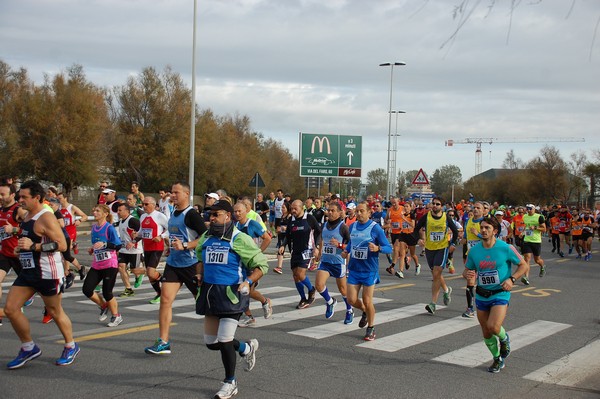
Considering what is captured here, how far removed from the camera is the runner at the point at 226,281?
605 cm

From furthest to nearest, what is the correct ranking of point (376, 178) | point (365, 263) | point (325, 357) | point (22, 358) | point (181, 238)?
point (376, 178)
point (365, 263)
point (181, 238)
point (325, 357)
point (22, 358)

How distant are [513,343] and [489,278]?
1909 mm

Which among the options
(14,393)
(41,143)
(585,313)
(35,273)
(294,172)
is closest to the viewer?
(14,393)

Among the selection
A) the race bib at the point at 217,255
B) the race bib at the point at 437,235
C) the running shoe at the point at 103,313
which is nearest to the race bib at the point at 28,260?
the race bib at the point at 217,255

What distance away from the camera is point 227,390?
5.96 meters

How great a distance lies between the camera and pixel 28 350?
6.96 meters

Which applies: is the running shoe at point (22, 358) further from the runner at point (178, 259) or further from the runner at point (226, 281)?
the runner at point (226, 281)

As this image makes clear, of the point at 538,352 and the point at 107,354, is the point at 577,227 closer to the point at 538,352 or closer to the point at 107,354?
the point at 538,352

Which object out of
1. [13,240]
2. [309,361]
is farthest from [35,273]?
[309,361]

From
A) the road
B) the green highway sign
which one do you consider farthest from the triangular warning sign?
the road

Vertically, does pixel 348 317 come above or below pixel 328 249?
below

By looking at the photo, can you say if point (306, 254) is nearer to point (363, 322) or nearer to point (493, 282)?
point (363, 322)

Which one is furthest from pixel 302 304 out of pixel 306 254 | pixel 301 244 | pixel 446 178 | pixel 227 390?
pixel 446 178

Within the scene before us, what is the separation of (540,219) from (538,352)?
29.8 ft
